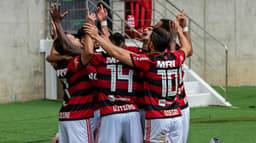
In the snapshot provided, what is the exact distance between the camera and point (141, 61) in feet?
18.3

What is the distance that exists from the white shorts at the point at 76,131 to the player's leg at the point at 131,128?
46 centimetres

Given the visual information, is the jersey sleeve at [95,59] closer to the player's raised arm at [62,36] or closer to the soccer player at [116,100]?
the soccer player at [116,100]

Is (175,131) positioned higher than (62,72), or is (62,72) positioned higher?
(62,72)

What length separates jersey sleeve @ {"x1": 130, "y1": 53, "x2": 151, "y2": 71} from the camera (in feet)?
18.2

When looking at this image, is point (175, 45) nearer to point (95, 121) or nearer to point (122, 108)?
point (122, 108)

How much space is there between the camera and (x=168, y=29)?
244 inches

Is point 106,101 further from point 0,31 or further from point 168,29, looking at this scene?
point 0,31

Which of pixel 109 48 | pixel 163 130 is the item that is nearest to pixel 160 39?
pixel 109 48

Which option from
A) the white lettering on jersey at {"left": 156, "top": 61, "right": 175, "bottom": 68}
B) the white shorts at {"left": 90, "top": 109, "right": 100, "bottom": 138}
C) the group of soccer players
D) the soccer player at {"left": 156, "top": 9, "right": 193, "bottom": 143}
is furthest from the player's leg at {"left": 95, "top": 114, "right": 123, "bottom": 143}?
the soccer player at {"left": 156, "top": 9, "right": 193, "bottom": 143}

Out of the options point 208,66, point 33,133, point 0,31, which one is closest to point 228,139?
point 33,133

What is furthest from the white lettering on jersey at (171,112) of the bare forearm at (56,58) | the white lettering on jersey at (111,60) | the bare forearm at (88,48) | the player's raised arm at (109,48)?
the bare forearm at (56,58)

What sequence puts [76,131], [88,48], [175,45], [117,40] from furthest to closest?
1. [175,45]
2. [117,40]
3. [76,131]
4. [88,48]

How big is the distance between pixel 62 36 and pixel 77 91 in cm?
63

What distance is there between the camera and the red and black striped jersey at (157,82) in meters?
5.61
